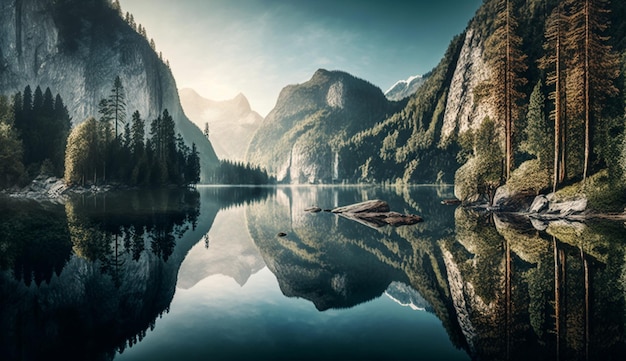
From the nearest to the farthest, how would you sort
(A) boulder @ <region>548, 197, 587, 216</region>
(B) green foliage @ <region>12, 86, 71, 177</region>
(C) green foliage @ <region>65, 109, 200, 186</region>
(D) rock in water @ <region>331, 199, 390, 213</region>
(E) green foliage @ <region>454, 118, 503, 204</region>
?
(A) boulder @ <region>548, 197, 587, 216</region> → (D) rock in water @ <region>331, 199, 390, 213</region> → (E) green foliage @ <region>454, 118, 503, 204</region> → (C) green foliage @ <region>65, 109, 200, 186</region> → (B) green foliage @ <region>12, 86, 71, 177</region>

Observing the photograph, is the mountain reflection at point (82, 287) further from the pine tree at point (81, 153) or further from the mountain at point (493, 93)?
the pine tree at point (81, 153)

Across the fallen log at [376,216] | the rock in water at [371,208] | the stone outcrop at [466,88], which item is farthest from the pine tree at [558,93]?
the stone outcrop at [466,88]

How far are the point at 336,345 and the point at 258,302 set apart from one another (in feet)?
13.8

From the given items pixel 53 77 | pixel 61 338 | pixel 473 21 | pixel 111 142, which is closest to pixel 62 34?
pixel 53 77

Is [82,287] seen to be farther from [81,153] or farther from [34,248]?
[81,153]

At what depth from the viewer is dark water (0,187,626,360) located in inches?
312

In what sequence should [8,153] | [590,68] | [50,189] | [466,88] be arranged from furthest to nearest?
[466,88], [50,189], [8,153], [590,68]

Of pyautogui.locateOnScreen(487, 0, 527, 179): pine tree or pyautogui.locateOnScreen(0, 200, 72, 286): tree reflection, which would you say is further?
pyautogui.locateOnScreen(487, 0, 527, 179): pine tree

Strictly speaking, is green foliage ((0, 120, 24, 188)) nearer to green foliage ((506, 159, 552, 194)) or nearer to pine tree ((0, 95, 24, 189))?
pine tree ((0, 95, 24, 189))

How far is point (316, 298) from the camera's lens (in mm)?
11633

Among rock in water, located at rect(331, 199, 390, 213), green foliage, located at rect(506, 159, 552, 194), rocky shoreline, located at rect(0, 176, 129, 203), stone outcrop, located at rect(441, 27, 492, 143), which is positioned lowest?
rock in water, located at rect(331, 199, 390, 213)

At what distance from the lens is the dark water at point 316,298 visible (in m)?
7.93

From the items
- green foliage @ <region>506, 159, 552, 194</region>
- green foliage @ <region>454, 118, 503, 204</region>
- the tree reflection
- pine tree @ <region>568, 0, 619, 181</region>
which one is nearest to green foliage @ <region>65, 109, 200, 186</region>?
the tree reflection

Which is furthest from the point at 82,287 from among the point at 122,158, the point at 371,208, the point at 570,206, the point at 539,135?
the point at 122,158
